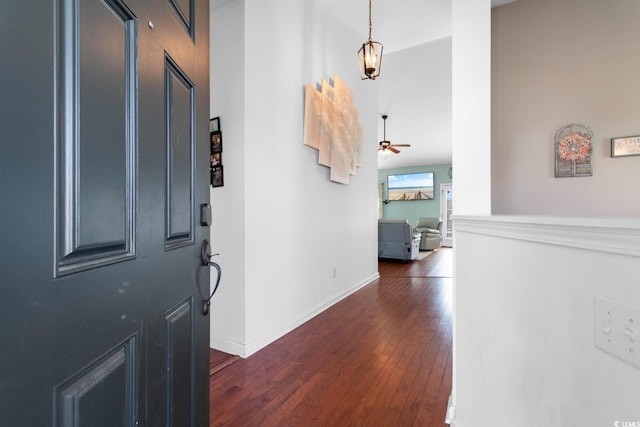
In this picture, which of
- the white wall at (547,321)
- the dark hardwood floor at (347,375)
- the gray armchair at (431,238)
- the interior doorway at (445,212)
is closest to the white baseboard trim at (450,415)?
the dark hardwood floor at (347,375)

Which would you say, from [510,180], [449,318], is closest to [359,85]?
[510,180]

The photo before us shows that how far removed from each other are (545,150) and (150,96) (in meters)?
2.89

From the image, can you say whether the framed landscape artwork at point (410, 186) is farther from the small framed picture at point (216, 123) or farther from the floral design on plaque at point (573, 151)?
the small framed picture at point (216, 123)

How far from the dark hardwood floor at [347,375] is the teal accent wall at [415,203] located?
789 centimetres

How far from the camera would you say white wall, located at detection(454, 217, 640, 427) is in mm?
582

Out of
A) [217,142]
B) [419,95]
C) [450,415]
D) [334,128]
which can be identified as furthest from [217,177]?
[419,95]

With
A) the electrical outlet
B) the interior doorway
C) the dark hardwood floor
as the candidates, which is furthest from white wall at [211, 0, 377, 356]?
the interior doorway

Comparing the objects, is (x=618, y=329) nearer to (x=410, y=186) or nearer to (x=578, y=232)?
(x=578, y=232)

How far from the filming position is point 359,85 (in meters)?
4.11

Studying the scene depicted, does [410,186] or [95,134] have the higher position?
[410,186]

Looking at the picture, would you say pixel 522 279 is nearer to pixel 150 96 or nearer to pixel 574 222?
pixel 574 222

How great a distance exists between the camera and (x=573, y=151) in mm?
2363

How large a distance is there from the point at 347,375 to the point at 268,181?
5.01 feet

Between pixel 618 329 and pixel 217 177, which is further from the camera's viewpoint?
pixel 217 177
